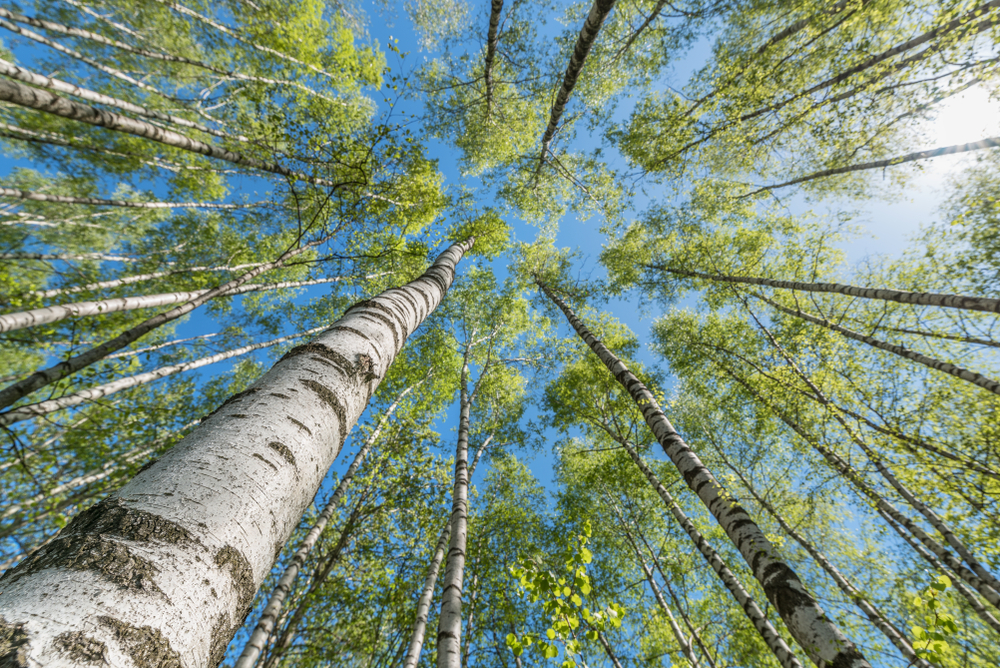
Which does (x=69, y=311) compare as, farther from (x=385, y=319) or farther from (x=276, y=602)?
(x=385, y=319)

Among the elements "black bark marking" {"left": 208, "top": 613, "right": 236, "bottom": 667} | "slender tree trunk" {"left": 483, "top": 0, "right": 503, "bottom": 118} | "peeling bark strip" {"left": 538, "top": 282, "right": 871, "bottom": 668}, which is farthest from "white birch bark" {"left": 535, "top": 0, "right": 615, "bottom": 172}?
"black bark marking" {"left": 208, "top": 613, "right": 236, "bottom": 667}

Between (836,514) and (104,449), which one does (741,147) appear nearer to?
(836,514)

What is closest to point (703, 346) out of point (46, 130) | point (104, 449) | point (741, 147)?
point (741, 147)

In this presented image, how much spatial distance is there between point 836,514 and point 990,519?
16.2 ft

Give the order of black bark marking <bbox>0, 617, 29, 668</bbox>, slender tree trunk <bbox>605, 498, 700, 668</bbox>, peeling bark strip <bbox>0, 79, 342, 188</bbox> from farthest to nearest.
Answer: slender tree trunk <bbox>605, 498, 700, 668</bbox> < peeling bark strip <bbox>0, 79, 342, 188</bbox> < black bark marking <bbox>0, 617, 29, 668</bbox>

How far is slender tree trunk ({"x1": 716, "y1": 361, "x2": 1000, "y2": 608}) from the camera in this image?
387 cm

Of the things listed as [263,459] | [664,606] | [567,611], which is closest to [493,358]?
[664,606]

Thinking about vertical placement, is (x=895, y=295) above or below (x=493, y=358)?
below

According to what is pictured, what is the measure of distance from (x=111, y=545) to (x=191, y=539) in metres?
0.12

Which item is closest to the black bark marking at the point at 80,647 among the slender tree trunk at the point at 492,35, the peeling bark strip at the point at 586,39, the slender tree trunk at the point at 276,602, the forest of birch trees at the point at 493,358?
the forest of birch trees at the point at 493,358

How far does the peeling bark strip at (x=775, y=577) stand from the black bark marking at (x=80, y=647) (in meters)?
2.83

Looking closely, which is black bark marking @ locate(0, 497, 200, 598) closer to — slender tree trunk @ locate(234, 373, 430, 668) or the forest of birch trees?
the forest of birch trees

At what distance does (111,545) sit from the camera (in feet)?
2.23

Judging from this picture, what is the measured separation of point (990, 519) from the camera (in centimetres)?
404
